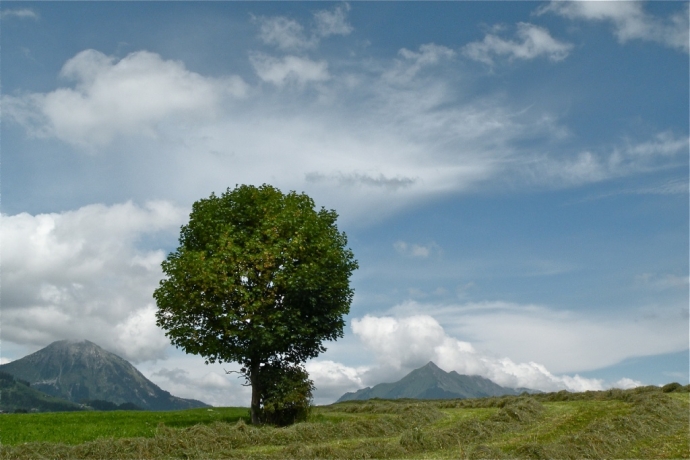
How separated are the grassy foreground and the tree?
7401 millimetres

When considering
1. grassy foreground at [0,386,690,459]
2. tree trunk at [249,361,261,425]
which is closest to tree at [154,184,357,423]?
tree trunk at [249,361,261,425]

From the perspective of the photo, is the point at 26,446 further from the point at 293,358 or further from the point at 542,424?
the point at 542,424

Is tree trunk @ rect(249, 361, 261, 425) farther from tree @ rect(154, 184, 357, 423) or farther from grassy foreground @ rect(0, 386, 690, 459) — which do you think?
grassy foreground @ rect(0, 386, 690, 459)

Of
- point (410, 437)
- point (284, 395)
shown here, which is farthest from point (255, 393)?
point (410, 437)

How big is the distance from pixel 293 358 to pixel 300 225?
9552mm

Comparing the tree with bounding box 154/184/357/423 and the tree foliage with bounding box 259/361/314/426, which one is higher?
the tree with bounding box 154/184/357/423

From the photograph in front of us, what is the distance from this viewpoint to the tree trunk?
1454 inches

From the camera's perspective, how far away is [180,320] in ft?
125

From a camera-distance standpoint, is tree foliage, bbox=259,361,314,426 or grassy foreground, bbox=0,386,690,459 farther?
tree foliage, bbox=259,361,314,426

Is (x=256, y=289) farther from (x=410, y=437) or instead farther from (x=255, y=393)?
(x=410, y=437)

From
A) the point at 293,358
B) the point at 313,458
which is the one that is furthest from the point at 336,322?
the point at 313,458

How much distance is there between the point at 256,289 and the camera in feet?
119

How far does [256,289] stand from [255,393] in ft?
24.8

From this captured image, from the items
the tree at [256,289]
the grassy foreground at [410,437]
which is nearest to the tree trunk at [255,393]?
the tree at [256,289]
